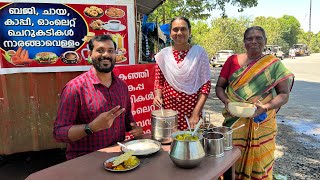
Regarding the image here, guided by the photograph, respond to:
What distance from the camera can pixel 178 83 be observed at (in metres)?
2.48

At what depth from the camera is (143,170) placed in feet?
4.94

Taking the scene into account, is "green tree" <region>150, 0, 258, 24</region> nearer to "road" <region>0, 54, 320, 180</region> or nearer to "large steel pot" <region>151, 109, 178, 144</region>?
"road" <region>0, 54, 320, 180</region>

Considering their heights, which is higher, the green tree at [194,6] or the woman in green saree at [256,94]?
the green tree at [194,6]

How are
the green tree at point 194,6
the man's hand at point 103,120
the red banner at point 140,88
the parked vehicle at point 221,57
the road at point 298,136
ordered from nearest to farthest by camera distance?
the man's hand at point 103,120 < the red banner at point 140,88 < the road at point 298,136 < the green tree at point 194,6 < the parked vehicle at point 221,57

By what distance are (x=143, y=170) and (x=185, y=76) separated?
1.16 m

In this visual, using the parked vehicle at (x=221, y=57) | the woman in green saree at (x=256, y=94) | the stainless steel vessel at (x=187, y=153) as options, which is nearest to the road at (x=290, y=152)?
the woman in green saree at (x=256, y=94)

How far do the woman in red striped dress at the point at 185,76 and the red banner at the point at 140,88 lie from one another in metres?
0.93

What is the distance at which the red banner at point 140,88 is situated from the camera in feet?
11.2

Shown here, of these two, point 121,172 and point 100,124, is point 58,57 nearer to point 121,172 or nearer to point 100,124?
point 100,124

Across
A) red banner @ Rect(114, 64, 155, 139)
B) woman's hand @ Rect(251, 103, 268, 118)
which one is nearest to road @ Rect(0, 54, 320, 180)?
red banner @ Rect(114, 64, 155, 139)

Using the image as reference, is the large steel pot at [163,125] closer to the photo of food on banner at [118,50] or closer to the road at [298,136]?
the photo of food on banner at [118,50]

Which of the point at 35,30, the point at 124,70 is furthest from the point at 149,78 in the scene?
the point at 35,30

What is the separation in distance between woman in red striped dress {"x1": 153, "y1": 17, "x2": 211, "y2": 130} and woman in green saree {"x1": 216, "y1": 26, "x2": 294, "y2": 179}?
0.78 ft

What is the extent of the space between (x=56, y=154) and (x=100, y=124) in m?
2.20
